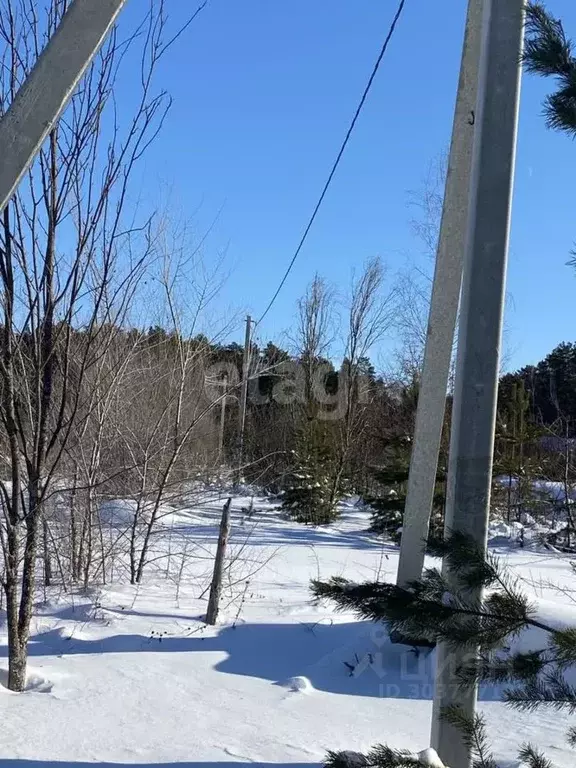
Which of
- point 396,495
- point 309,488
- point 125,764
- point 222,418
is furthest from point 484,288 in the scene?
point 309,488

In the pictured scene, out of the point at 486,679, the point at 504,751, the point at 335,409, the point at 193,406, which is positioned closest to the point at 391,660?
the point at 504,751

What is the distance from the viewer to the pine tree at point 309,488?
1783cm

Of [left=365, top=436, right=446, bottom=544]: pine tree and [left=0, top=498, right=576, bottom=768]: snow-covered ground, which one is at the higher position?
[left=365, top=436, right=446, bottom=544]: pine tree

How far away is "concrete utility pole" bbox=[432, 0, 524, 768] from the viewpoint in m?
2.57

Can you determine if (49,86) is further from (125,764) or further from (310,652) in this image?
(310,652)

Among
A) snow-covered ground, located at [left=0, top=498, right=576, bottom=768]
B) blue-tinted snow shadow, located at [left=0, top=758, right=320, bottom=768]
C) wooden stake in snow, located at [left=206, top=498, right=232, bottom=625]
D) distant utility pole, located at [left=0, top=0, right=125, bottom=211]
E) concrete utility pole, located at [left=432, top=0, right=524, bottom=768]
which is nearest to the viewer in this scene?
distant utility pole, located at [left=0, top=0, right=125, bottom=211]

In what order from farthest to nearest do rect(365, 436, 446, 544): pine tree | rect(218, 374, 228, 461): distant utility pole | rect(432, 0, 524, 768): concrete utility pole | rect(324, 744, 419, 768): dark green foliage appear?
rect(365, 436, 446, 544): pine tree, rect(218, 374, 228, 461): distant utility pole, rect(432, 0, 524, 768): concrete utility pole, rect(324, 744, 419, 768): dark green foliage

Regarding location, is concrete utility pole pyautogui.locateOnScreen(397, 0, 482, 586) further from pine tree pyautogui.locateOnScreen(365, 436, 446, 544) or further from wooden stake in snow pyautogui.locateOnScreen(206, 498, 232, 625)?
pine tree pyautogui.locateOnScreen(365, 436, 446, 544)

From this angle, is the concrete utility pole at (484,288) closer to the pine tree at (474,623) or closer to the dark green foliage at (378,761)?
the pine tree at (474,623)

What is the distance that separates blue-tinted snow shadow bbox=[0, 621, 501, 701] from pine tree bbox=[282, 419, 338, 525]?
11.8m

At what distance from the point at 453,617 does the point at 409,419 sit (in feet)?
49.8

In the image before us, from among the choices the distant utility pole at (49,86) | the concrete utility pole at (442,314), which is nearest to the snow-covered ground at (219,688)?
the concrete utility pole at (442,314)

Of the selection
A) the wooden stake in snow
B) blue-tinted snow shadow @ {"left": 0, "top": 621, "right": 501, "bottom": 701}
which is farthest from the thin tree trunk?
the wooden stake in snow

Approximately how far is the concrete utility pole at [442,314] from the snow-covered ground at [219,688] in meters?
0.81
